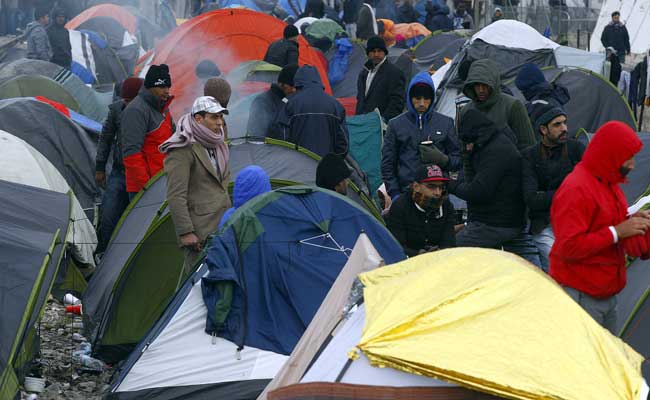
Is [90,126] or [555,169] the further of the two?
[90,126]

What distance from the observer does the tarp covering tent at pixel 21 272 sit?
22.2ft

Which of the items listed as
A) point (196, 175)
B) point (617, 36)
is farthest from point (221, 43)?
point (617, 36)

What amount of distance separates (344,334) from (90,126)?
8.09 metres

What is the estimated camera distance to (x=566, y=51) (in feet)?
55.2

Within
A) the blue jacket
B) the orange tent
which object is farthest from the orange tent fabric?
the blue jacket

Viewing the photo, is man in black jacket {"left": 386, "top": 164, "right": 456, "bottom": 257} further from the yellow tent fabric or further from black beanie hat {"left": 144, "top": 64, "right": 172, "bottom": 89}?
the yellow tent fabric

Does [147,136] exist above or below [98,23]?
above

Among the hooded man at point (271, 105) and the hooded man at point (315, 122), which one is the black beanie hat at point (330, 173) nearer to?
the hooded man at point (315, 122)

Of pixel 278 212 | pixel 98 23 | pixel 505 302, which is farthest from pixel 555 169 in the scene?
pixel 98 23

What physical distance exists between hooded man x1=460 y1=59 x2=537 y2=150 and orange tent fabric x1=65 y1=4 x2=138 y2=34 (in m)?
16.2

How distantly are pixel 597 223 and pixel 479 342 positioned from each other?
6.41 ft

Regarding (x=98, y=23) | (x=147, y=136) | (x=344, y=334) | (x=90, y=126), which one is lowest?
(x=98, y=23)

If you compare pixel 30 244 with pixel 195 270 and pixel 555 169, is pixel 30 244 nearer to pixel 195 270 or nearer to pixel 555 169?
pixel 195 270

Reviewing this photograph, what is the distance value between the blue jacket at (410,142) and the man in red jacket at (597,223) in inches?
123
